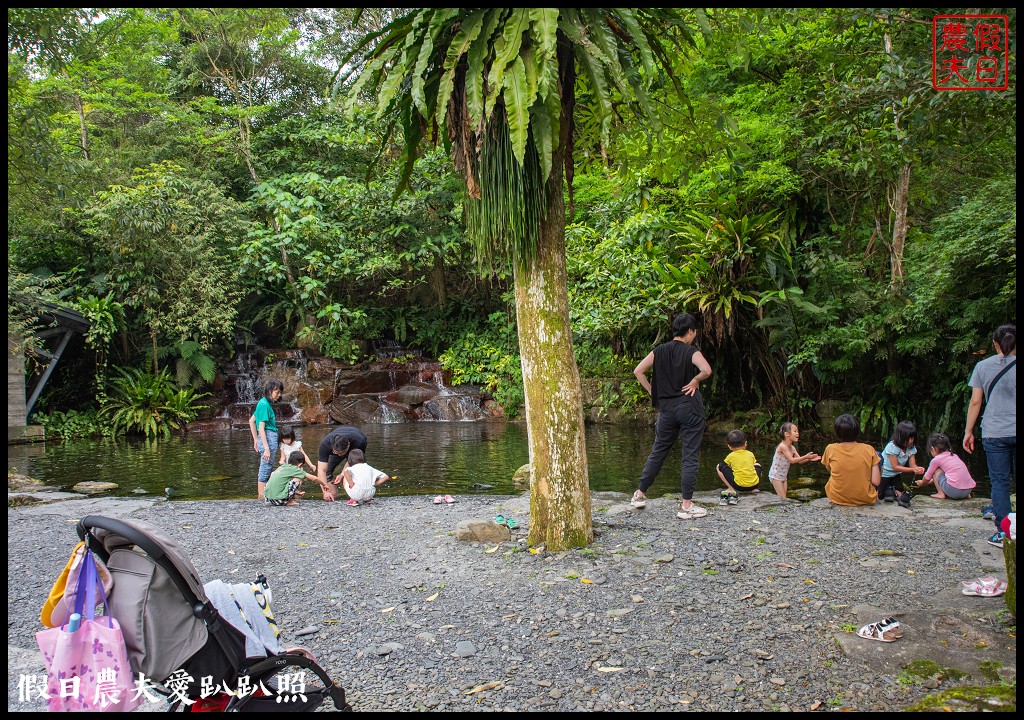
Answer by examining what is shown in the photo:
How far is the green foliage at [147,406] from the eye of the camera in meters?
17.7

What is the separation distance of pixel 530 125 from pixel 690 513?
149 inches

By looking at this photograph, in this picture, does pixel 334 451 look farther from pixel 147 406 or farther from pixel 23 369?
pixel 23 369

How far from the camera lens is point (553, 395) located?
5242 millimetres

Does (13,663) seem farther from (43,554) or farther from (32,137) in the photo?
(32,137)

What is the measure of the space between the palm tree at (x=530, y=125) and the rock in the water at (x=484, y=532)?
36 centimetres

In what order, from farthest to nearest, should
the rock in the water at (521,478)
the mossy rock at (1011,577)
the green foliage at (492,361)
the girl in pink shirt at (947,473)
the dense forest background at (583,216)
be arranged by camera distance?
the green foliage at (492,361) < the rock in the water at (521,478) < the girl in pink shirt at (947,473) < the dense forest background at (583,216) < the mossy rock at (1011,577)

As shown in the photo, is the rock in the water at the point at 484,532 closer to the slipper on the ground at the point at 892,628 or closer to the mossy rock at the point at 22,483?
the slipper on the ground at the point at 892,628

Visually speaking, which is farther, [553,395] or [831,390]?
[831,390]

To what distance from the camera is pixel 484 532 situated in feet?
19.0

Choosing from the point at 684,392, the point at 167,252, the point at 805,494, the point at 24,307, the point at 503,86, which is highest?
the point at 167,252

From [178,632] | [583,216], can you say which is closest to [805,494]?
[178,632]

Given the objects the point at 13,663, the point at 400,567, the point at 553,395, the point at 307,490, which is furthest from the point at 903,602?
the point at 307,490

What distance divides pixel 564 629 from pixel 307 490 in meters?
6.66

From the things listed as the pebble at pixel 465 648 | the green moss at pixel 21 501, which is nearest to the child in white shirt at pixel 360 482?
the green moss at pixel 21 501
